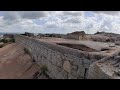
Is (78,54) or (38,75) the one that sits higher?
(78,54)

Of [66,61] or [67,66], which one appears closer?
[67,66]

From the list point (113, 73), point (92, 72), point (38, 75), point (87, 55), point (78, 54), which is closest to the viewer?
point (113, 73)

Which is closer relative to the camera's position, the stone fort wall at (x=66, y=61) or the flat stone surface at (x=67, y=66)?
the stone fort wall at (x=66, y=61)

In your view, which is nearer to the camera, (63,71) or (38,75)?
(63,71)

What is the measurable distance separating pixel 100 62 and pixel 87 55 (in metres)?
0.69

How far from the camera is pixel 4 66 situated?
46.3ft

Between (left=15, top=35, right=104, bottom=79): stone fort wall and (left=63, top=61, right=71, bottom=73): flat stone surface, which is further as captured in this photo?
(left=63, top=61, right=71, bottom=73): flat stone surface

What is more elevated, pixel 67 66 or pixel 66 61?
pixel 66 61
